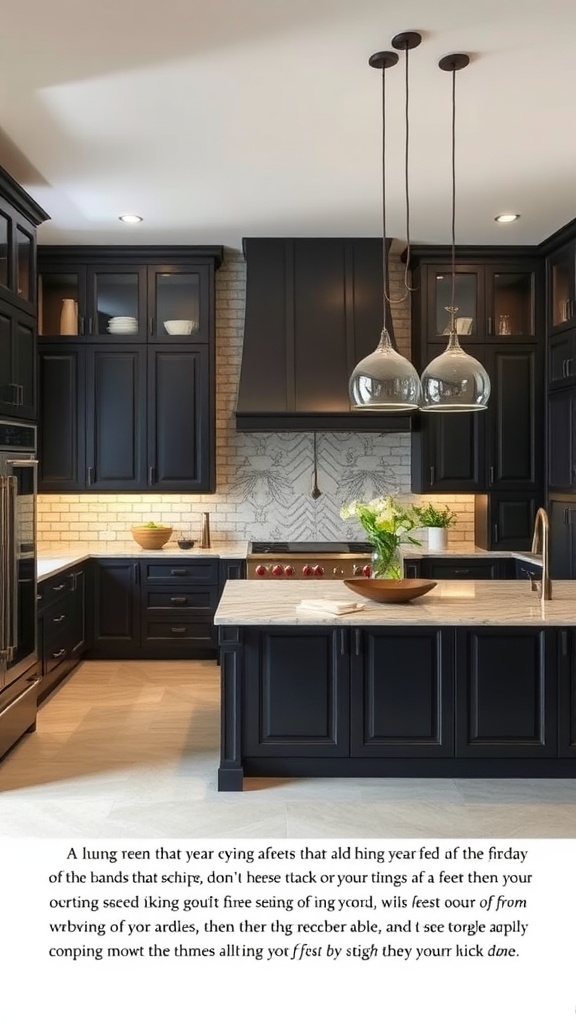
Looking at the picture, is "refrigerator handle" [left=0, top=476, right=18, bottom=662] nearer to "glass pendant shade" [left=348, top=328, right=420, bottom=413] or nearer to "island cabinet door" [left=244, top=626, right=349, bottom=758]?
"island cabinet door" [left=244, top=626, right=349, bottom=758]

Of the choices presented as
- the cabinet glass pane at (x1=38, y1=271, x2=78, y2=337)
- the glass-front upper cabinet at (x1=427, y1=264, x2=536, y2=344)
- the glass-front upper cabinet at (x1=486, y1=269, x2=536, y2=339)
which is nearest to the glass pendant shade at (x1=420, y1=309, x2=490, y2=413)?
the glass-front upper cabinet at (x1=427, y1=264, x2=536, y2=344)

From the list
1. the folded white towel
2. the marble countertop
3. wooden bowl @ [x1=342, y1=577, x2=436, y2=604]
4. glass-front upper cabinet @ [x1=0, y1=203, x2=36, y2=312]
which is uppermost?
glass-front upper cabinet @ [x1=0, y1=203, x2=36, y2=312]

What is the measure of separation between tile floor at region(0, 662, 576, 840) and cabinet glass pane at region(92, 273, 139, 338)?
2.96 m

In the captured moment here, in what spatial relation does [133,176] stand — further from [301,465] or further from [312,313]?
[301,465]

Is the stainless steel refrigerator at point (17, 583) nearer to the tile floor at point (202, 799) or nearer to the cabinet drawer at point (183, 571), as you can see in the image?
the tile floor at point (202, 799)

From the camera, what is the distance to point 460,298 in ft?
20.4

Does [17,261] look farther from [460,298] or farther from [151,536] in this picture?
[460,298]

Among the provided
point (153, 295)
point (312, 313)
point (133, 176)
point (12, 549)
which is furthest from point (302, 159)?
point (12, 549)

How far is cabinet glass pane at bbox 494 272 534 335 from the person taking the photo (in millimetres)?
6160

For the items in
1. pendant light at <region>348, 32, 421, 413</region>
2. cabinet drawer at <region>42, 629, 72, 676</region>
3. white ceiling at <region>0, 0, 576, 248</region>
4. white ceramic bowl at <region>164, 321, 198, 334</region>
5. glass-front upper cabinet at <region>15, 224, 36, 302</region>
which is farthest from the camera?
white ceramic bowl at <region>164, 321, 198, 334</region>

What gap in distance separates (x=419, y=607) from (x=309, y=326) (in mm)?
2930

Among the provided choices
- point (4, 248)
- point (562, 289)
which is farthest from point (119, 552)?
point (562, 289)

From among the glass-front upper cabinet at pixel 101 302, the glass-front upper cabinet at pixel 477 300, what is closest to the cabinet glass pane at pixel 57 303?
the glass-front upper cabinet at pixel 101 302

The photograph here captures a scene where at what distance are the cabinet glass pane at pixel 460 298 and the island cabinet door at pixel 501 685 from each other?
9.94 ft
